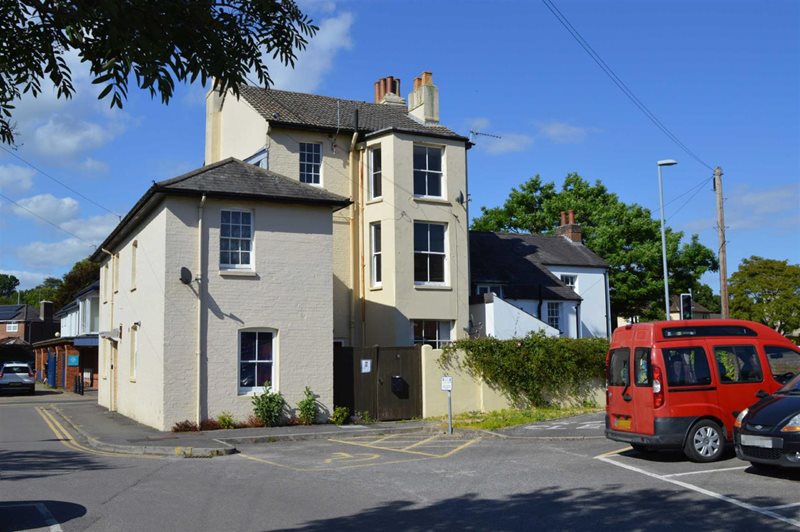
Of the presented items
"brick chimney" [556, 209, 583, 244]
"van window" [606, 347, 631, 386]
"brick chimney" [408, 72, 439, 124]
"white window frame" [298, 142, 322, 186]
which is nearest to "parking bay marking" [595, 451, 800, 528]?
"van window" [606, 347, 631, 386]

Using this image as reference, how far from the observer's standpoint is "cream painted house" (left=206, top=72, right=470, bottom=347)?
79.8ft

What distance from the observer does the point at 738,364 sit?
12.9 meters

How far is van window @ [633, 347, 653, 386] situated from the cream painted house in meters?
11.6

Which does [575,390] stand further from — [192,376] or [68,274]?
[68,274]

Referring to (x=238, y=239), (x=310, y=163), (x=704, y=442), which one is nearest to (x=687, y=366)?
(x=704, y=442)

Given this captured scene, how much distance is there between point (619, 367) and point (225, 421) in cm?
982

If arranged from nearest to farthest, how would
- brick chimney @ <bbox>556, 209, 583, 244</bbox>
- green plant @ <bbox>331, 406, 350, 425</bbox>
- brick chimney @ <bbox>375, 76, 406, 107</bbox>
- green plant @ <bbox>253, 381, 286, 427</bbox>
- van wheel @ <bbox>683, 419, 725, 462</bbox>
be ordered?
van wheel @ <bbox>683, 419, 725, 462</bbox>
green plant @ <bbox>253, 381, 286, 427</bbox>
green plant @ <bbox>331, 406, 350, 425</bbox>
brick chimney @ <bbox>375, 76, 406, 107</bbox>
brick chimney @ <bbox>556, 209, 583, 244</bbox>

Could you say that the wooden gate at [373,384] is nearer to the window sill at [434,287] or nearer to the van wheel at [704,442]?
the window sill at [434,287]

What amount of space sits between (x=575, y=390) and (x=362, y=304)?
7.28 m

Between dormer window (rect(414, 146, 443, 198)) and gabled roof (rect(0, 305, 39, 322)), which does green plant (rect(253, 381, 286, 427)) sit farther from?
gabled roof (rect(0, 305, 39, 322))

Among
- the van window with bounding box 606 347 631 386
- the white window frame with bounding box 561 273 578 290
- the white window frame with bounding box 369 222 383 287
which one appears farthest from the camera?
the white window frame with bounding box 561 273 578 290

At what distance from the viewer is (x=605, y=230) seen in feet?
145

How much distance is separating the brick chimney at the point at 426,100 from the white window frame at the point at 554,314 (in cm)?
942

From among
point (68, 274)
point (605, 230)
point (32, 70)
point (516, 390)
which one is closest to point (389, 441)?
point (516, 390)
